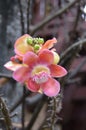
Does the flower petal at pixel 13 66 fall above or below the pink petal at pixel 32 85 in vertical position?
above

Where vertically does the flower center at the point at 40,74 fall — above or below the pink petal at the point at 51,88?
above

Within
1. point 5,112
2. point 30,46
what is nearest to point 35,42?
point 30,46

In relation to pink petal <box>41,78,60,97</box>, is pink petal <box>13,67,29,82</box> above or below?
above

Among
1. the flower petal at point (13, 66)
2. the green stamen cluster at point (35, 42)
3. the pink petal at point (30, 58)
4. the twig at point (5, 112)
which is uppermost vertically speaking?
the green stamen cluster at point (35, 42)

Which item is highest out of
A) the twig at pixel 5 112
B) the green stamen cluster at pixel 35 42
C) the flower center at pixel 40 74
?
the green stamen cluster at pixel 35 42

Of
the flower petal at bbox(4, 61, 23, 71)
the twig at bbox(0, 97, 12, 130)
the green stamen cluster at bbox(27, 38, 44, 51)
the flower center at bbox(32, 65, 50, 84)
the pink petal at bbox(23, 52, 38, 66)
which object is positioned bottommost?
the twig at bbox(0, 97, 12, 130)

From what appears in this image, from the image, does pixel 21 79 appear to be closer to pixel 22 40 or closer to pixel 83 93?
pixel 22 40

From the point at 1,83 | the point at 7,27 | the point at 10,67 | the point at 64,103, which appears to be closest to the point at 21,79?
the point at 10,67
